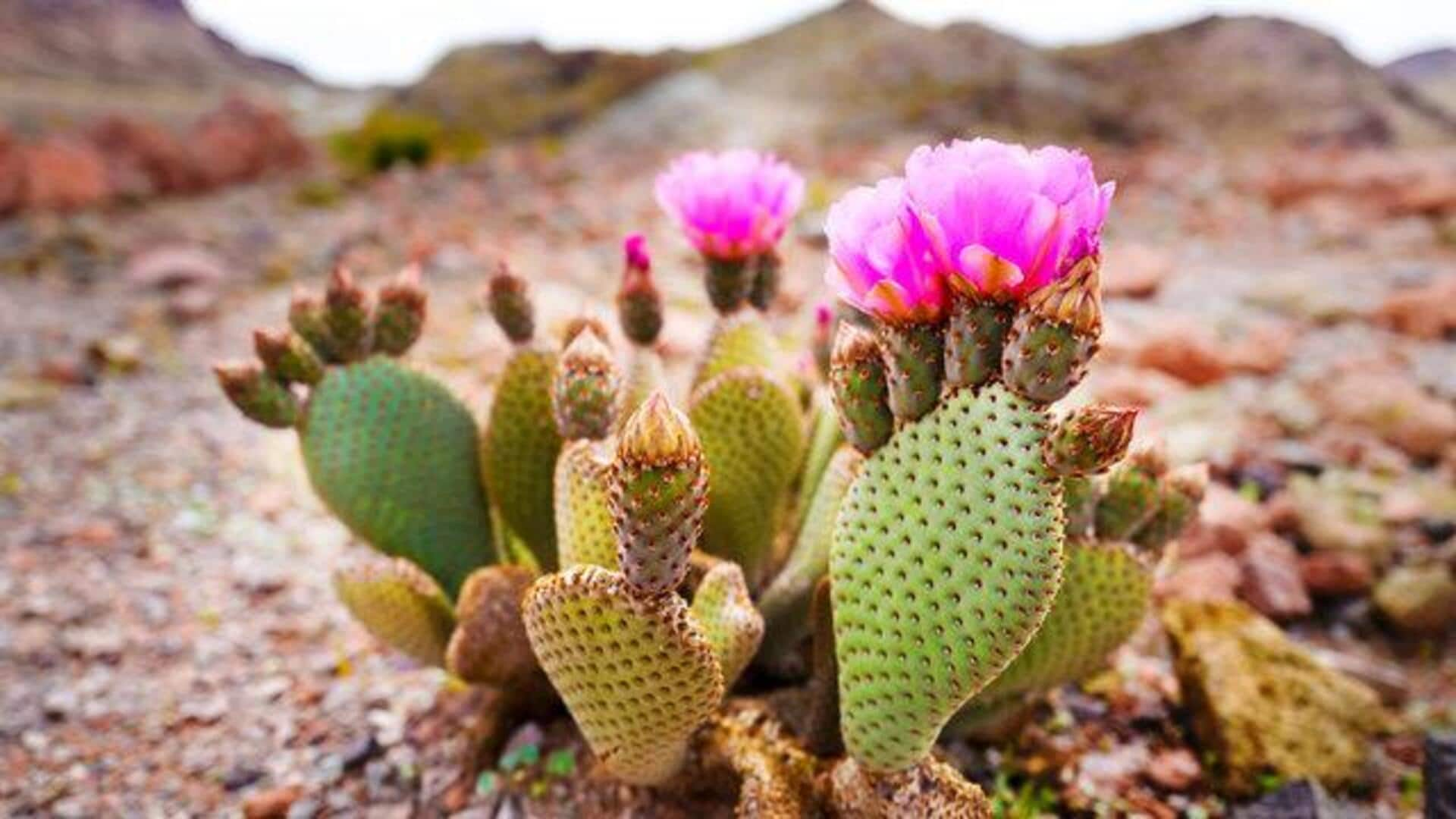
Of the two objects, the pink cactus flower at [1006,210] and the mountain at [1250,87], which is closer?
the pink cactus flower at [1006,210]

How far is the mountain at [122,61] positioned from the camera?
44656 mm

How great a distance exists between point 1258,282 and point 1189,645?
13.5 ft

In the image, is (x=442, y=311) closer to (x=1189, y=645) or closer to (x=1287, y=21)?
(x=1189, y=645)

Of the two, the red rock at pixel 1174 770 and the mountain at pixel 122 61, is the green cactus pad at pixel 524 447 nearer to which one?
the red rock at pixel 1174 770

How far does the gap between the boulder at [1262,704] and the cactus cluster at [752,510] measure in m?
0.42

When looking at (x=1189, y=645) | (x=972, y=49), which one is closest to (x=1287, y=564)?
(x=1189, y=645)

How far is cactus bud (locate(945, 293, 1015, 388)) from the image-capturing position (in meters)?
1.25

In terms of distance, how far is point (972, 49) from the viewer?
26.1 m

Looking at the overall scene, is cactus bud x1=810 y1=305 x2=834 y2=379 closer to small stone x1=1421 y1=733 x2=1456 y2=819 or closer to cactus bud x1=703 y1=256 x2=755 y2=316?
cactus bud x1=703 y1=256 x2=755 y2=316

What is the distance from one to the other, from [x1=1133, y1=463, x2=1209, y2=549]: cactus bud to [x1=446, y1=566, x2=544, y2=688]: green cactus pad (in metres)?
1.03

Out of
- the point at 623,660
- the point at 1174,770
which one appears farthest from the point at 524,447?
the point at 1174,770

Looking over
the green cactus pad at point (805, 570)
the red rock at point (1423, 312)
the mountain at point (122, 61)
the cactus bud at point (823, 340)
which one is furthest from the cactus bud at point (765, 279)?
the mountain at point (122, 61)

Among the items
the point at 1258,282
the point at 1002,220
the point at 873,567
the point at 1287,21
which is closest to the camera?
the point at 1002,220

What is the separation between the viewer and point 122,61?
65625 millimetres
